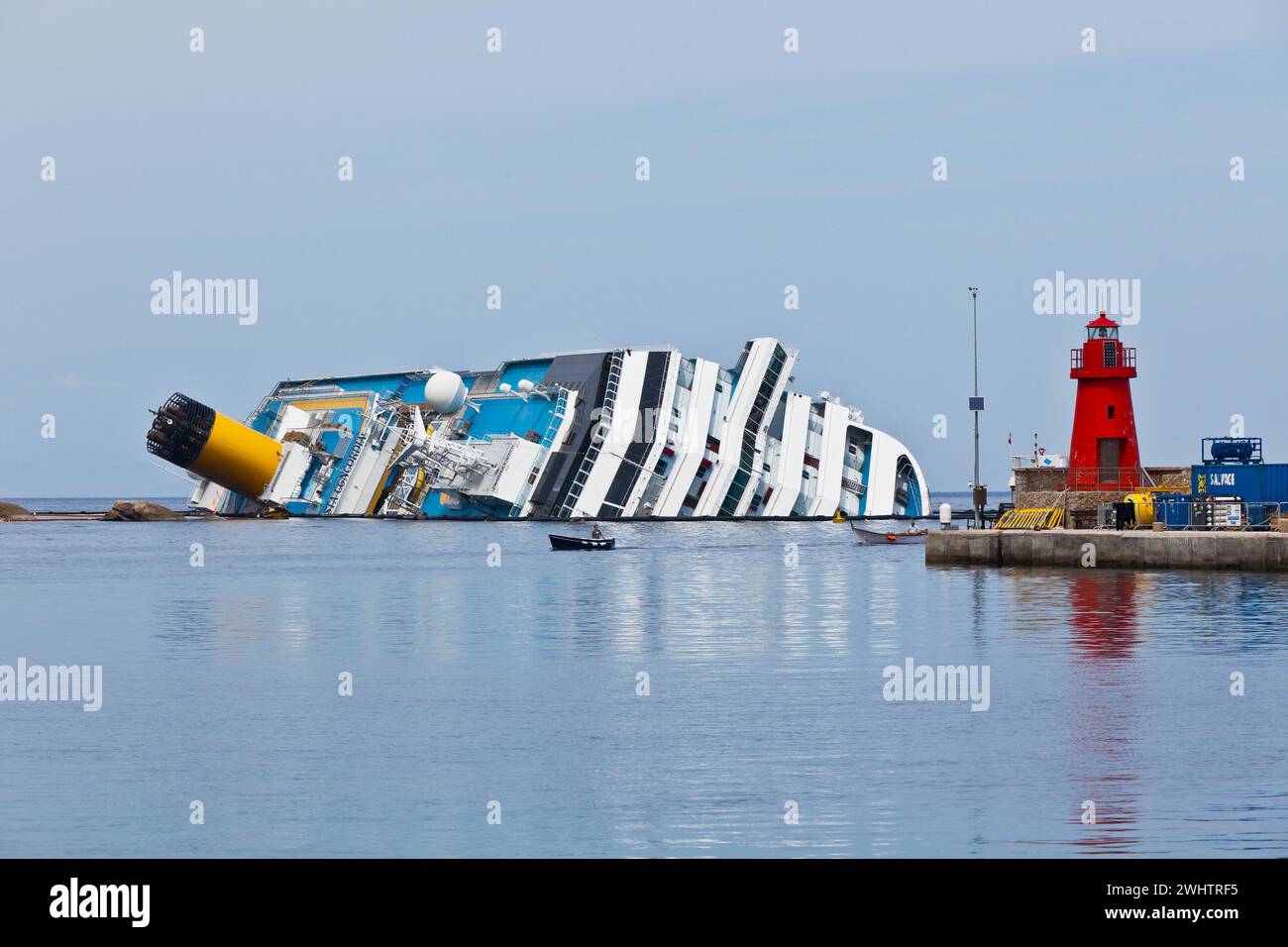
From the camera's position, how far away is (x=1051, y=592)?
168ft

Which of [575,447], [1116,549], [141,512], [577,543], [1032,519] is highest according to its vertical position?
[575,447]

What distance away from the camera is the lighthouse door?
6166 cm

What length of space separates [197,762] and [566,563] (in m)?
50.8

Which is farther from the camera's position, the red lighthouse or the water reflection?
the red lighthouse

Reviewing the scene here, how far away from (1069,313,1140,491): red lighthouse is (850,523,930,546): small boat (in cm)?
2095

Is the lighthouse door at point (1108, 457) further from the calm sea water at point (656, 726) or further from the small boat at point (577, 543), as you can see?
the small boat at point (577, 543)

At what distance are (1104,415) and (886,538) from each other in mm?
28009

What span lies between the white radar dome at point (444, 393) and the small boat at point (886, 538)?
31208 millimetres

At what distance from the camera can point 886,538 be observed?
289 feet

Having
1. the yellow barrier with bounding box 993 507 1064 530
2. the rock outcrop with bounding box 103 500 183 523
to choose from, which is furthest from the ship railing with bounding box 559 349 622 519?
the rock outcrop with bounding box 103 500 183 523
